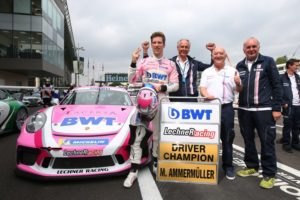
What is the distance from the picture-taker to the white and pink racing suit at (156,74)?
4.07 metres

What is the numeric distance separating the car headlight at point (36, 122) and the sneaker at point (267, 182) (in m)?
2.89

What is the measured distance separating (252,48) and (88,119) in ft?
7.79

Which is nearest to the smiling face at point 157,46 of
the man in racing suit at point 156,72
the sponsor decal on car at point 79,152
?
the man in racing suit at point 156,72

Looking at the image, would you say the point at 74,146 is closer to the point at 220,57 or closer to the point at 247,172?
the point at 220,57

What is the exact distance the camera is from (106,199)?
3.10 m

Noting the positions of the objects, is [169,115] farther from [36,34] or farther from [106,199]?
[36,34]

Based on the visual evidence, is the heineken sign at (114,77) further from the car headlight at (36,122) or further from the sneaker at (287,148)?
the car headlight at (36,122)

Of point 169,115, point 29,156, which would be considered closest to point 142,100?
point 169,115

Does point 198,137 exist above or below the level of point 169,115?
below

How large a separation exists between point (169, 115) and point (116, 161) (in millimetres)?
879

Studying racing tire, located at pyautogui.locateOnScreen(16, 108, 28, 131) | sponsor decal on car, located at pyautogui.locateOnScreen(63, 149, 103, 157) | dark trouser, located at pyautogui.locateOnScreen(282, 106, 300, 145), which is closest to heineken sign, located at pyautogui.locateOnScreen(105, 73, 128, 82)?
racing tire, located at pyautogui.locateOnScreen(16, 108, 28, 131)

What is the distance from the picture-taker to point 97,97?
5312 millimetres

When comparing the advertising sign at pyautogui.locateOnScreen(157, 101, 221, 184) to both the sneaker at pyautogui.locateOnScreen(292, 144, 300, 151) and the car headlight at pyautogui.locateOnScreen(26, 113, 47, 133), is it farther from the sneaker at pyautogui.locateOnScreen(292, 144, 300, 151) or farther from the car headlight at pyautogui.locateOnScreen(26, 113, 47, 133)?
the sneaker at pyautogui.locateOnScreen(292, 144, 300, 151)

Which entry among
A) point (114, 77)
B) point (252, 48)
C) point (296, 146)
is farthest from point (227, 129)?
point (114, 77)
